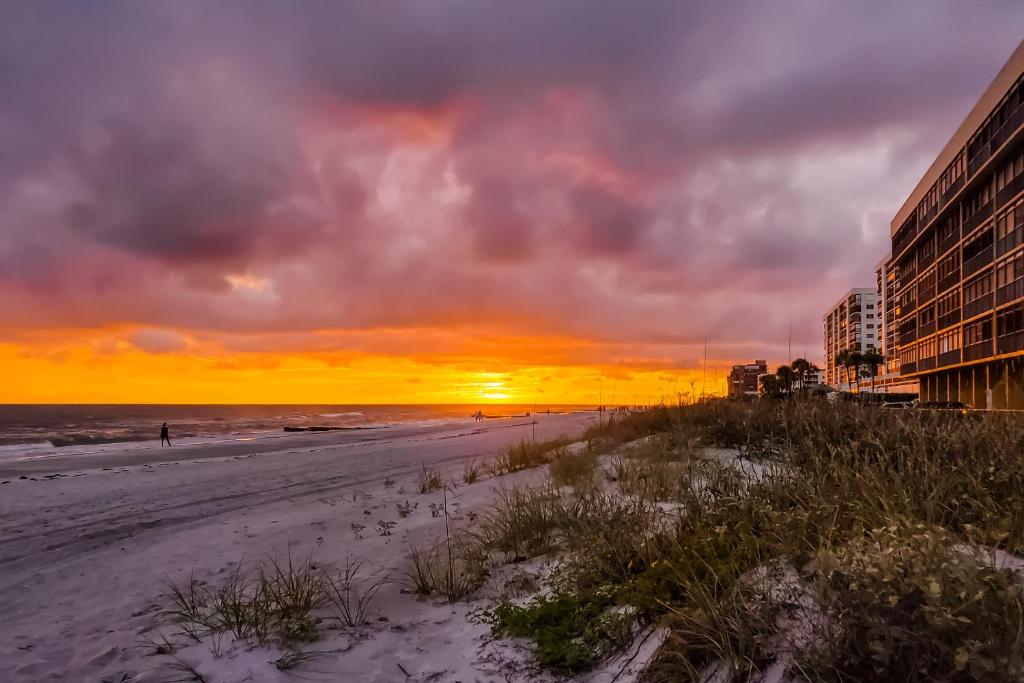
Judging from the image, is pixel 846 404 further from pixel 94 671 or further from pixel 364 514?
pixel 94 671

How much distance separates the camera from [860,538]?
306cm

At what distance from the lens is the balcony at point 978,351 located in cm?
3938

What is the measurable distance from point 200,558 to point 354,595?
2973mm

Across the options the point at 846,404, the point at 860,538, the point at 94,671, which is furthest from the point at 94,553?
the point at 846,404

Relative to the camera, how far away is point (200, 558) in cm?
709

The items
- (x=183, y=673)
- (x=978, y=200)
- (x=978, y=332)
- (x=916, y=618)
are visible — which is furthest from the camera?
(x=978, y=200)

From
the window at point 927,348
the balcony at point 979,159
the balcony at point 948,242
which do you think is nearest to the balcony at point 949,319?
the window at point 927,348

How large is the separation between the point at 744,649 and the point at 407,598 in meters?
3.01

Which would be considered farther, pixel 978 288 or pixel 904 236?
pixel 904 236

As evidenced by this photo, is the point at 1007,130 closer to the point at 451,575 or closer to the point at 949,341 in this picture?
the point at 949,341

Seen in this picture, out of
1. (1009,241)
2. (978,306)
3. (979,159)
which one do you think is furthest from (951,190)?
(1009,241)

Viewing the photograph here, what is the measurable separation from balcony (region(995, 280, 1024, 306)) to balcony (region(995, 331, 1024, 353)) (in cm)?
223

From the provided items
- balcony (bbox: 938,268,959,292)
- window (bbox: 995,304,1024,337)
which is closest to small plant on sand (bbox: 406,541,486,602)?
window (bbox: 995,304,1024,337)

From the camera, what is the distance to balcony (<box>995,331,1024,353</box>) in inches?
1380
